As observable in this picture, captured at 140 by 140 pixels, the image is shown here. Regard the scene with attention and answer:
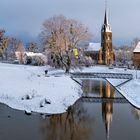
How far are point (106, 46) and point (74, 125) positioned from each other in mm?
118708

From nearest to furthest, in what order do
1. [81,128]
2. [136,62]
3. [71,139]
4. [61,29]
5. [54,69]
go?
[71,139], [81,128], [61,29], [54,69], [136,62]

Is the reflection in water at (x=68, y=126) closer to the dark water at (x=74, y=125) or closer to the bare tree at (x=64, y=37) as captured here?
the dark water at (x=74, y=125)

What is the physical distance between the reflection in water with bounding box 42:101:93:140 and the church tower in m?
110

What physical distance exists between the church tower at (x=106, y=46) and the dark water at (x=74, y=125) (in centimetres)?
10798

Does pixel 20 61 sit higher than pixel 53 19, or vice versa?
pixel 53 19

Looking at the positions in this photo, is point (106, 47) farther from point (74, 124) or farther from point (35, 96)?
point (74, 124)

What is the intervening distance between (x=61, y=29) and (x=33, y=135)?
41800 mm

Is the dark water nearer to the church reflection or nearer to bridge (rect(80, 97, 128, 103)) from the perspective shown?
the church reflection

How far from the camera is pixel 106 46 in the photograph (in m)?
144

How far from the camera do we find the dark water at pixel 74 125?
76.2ft

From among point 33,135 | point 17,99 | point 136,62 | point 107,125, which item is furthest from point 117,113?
point 136,62

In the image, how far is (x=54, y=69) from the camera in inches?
2751

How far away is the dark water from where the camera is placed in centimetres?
2322

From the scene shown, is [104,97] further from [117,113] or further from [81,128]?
[81,128]
